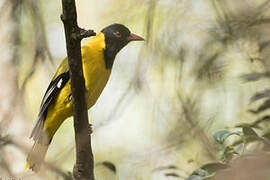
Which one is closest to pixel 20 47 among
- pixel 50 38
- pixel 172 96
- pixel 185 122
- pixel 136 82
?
pixel 50 38

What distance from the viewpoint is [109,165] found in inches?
113

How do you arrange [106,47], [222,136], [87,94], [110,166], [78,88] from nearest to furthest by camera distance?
1. [222,136]
2. [78,88]
3. [110,166]
4. [87,94]
5. [106,47]

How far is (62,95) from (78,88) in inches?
43.6

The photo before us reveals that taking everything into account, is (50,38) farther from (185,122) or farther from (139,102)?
(185,122)

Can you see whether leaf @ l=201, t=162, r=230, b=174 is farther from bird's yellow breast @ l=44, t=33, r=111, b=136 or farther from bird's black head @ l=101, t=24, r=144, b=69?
bird's black head @ l=101, t=24, r=144, b=69

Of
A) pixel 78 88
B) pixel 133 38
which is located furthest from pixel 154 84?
pixel 78 88

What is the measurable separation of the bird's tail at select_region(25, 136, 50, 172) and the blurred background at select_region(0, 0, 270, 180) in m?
0.06

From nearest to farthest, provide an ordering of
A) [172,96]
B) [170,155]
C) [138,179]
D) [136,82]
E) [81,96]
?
[81,96]
[170,155]
[138,179]
[172,96]
[136,82]

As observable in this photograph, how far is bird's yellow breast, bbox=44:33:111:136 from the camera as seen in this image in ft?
10.4

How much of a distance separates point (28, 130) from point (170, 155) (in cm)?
126

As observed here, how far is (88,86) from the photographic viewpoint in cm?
315

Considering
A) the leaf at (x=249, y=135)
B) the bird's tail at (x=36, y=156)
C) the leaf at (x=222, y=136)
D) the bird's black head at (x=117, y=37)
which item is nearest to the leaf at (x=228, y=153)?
the leaf at (x=249, y=135)

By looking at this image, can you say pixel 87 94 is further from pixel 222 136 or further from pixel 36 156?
pixel 222 136

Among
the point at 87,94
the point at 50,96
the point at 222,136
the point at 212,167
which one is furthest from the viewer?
the point at 50,96
